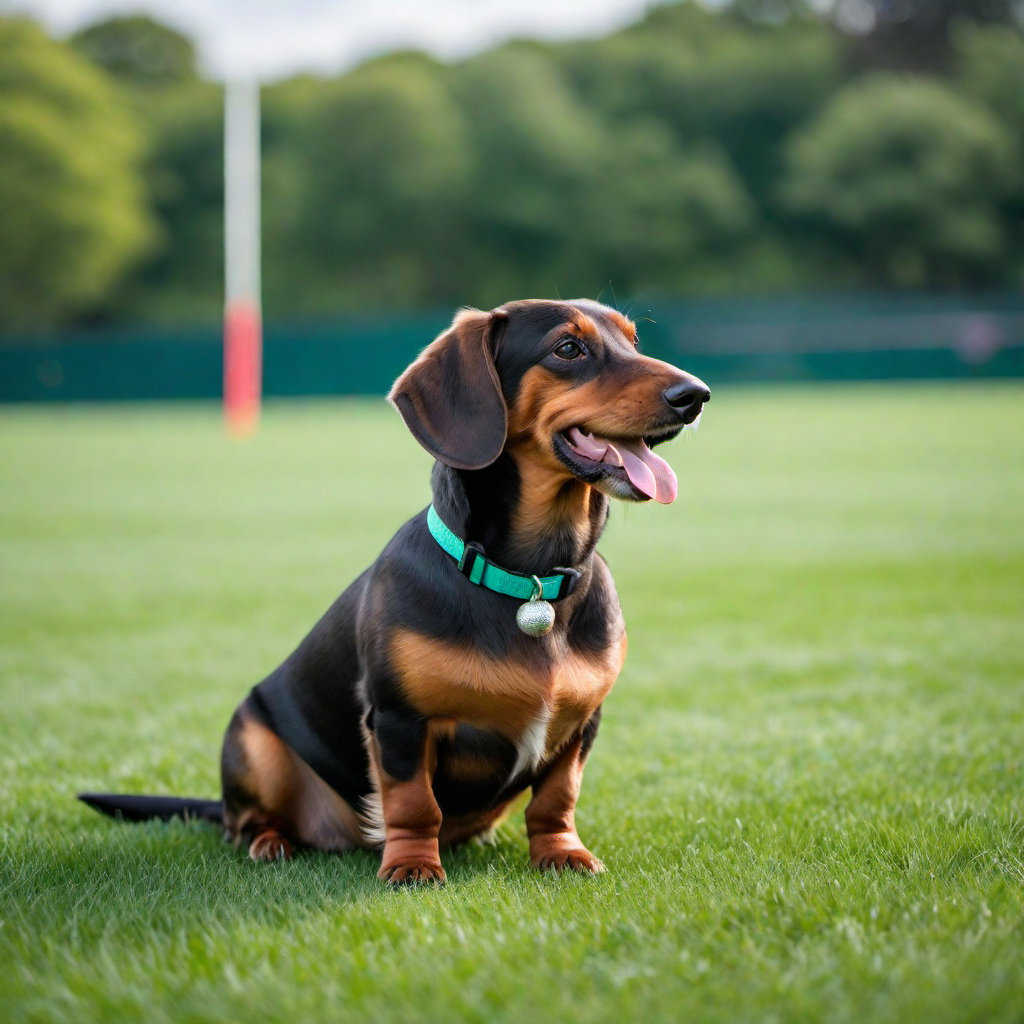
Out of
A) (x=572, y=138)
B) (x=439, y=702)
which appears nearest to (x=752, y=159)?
(x=572, y=138)

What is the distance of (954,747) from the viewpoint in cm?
458

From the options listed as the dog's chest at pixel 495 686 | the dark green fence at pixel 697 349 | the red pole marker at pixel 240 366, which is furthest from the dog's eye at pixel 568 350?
the dark green fence at pixel 697 349

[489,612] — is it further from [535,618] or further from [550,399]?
[550,399]

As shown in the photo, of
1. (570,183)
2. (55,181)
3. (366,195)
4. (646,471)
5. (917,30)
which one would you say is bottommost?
(646,471)

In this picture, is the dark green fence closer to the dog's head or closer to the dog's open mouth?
the dog's head

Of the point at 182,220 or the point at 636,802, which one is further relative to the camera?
the point at 182,220

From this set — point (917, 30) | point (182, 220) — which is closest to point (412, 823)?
point (182, 220)

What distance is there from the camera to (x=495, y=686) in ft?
9.83

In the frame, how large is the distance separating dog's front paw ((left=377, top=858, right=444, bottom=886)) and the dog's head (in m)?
1.04

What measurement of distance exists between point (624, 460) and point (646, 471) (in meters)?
0.07

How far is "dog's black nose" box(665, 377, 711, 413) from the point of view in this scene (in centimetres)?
310

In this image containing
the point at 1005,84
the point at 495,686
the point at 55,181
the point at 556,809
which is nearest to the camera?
the point at 495,686

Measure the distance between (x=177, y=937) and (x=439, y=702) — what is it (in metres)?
0.82

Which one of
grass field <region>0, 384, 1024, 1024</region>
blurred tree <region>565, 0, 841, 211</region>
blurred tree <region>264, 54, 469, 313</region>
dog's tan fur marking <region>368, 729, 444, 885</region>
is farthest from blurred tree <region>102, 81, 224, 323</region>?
dog's tan fur marking <region>368, 729, 444, 885</region>
